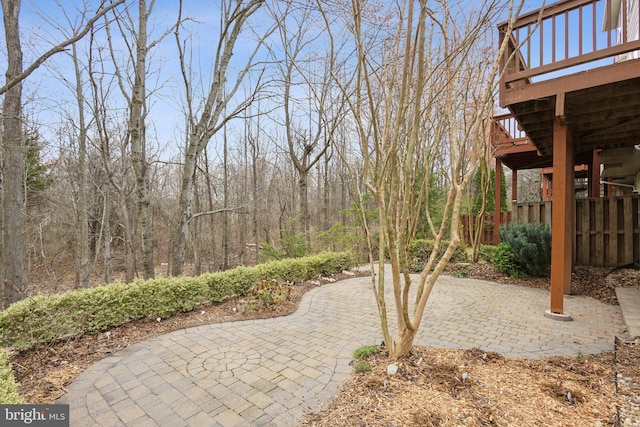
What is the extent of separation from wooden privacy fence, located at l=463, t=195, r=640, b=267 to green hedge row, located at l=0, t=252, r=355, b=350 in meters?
6.73

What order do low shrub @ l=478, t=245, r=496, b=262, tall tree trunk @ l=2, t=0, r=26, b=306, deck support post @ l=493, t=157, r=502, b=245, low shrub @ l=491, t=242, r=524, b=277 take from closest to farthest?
1. tall tree trunk @ l=2, t=0, r=26, b=306
2. low shrub @ l=491, t=242, r=524, b=277
3. low shrub @ l=478, t=245, r=496, b=262
4. deck support post @ l=493, t=157, r=502, b=245

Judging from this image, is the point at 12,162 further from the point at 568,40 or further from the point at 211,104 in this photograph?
the point at 568,40

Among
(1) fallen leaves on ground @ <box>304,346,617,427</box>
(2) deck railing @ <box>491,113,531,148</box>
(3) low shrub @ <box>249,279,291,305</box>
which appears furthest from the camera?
(2) deck railing @ <box>491,113,531,148</box>

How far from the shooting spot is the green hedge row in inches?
123

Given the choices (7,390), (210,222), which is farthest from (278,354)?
(210,222)

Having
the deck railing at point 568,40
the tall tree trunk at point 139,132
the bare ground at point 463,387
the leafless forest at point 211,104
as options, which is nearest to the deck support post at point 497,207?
the leafless forest at point 211,104

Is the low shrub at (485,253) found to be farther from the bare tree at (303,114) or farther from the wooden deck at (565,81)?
the bare tree at (303,114)

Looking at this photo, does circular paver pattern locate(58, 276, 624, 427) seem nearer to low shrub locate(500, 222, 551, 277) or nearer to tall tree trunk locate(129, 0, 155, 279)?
low shrub locate(500, 222, 551, 277)

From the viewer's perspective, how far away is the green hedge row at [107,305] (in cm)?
312

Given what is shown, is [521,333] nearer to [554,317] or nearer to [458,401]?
[554,317]

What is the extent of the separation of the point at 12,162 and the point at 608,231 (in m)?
10.6

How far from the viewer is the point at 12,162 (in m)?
4.46

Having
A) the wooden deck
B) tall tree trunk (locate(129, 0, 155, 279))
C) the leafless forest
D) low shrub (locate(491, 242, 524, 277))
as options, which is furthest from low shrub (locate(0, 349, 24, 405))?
low shrub (locate(491, 242, 524, 277))

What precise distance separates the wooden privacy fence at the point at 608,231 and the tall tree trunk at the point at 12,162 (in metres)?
10.2
